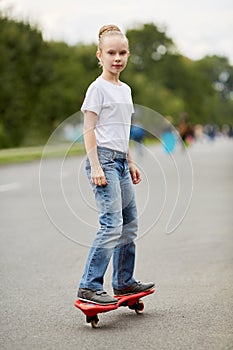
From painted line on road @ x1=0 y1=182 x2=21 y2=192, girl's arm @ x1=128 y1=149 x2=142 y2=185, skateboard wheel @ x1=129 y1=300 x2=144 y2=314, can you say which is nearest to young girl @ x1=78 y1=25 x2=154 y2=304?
girl's arm @ x1=128 y1=149 x2=142 y2=185

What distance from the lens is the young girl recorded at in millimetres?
5402

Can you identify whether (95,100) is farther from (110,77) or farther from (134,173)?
(134,173)

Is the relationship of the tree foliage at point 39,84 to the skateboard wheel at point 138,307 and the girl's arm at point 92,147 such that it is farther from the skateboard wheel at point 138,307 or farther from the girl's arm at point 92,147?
the girl's arm at point 92,147

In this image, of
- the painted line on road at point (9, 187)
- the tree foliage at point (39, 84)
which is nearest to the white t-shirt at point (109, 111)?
the painted line on road at point (9, 187)

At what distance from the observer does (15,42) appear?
50.2m

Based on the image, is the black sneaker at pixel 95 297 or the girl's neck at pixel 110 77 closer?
the black sneaker at pixel 95 297

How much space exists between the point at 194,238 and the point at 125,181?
14.1 feet

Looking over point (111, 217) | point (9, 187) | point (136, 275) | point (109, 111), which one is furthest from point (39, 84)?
point (111, 217)

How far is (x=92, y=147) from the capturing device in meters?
5.40

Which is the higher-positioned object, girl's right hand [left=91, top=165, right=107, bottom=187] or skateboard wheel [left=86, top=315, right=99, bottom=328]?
girl's right hand [left=91, top=165, right=107, bottom=187]

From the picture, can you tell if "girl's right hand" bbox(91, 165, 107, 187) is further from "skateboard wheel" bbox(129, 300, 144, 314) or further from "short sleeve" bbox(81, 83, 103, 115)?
"skateboard wheel" bbox(129, 300, 144, 314)

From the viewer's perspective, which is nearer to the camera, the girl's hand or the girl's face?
the girl's face

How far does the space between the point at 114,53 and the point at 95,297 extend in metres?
1.40

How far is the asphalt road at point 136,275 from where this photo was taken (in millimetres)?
5094
